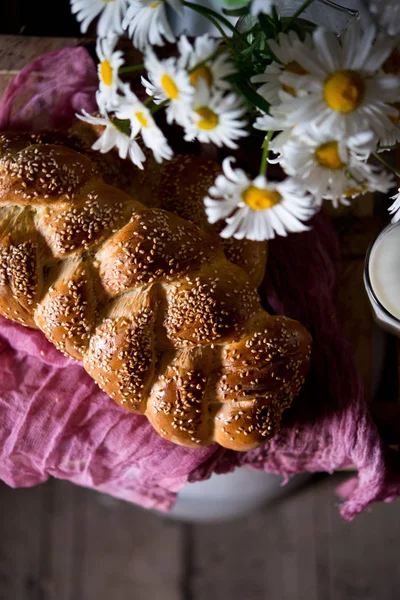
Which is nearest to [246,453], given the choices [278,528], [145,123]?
[145,123]

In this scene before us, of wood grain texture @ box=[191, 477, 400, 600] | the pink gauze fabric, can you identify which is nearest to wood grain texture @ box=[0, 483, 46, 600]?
wood grain texture @ box=[191, 477, 400, 600]

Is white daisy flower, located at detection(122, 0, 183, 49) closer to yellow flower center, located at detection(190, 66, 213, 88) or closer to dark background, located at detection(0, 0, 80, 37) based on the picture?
yellow flower center, located at detection(190, 66, 213, 88)

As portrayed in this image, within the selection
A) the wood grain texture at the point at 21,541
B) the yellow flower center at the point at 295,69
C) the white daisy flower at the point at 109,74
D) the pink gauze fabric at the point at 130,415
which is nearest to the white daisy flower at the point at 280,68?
the yellow flower center at the point at 295,69

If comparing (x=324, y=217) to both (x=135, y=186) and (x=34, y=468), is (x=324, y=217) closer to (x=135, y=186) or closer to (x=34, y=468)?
(x=135, y=186)

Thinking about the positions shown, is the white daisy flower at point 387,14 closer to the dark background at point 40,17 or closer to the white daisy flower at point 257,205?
the white daisy flower at point 257,205

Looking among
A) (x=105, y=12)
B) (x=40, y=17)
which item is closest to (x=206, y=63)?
(x=105, y=12)

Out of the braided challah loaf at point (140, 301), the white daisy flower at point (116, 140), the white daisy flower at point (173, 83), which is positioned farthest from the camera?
the braided challah loaf at point (140, 301)

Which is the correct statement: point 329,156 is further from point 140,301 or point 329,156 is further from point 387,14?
point 140,301
